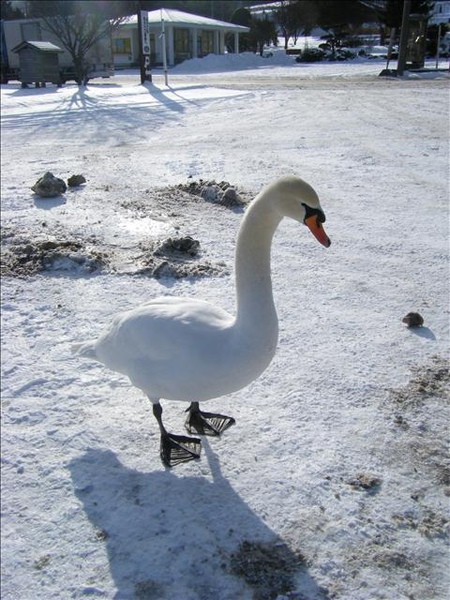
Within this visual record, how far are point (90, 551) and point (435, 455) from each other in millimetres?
1654

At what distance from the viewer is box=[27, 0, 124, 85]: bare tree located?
85.0 ft

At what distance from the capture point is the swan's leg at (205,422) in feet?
9.16

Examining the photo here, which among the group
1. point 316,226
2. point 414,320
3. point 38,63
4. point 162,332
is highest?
point 38,63

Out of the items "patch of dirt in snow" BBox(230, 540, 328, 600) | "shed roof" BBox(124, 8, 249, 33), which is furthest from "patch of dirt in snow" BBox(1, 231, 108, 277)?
"shed roof" BBox(124, 8, 249, 33)

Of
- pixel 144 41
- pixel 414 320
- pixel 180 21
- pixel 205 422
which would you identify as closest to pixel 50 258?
pixel 205 422

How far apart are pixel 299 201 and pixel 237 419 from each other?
1312mm

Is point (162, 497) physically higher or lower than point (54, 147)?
lower

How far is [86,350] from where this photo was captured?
2.95 m

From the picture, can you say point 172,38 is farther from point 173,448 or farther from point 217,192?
point 173,448

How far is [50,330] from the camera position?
12.3ft

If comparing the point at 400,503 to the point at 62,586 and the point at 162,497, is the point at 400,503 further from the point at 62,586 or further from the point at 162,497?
the point at 62,586

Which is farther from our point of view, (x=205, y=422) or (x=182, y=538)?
(x=205, y=422)

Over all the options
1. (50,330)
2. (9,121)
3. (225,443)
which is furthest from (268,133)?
(225,443)

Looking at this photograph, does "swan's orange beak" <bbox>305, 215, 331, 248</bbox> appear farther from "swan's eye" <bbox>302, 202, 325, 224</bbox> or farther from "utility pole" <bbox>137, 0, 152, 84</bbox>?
"utility pole" <bbox>137, 0, 152, 84</bbox>
